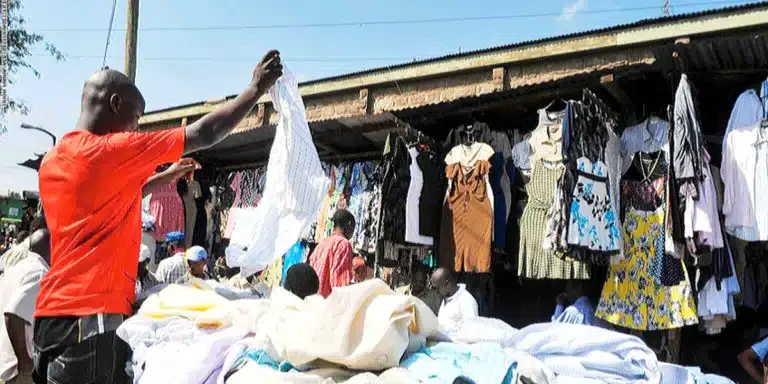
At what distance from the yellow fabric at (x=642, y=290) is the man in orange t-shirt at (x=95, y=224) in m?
3.55

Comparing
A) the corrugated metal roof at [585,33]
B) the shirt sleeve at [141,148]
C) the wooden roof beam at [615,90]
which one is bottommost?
the shirt sleeve at [141,148]

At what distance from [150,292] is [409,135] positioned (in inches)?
145

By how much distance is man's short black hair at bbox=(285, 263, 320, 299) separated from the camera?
13.2 feet

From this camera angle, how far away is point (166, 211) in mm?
8250

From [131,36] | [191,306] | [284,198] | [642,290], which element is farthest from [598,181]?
[131,36]

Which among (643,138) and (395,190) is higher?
(643,138)

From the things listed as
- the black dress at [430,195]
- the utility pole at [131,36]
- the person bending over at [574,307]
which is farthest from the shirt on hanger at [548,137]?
the utility pole at [131,36]

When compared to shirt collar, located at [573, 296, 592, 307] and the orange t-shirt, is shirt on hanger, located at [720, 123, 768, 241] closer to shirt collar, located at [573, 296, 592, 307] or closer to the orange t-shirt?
shirt collar, located at [573, 296, 592, 307]

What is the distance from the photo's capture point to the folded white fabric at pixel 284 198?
253 cm

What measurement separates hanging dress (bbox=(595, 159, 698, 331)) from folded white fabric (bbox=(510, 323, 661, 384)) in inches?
108

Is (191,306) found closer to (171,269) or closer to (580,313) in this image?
(171,269)

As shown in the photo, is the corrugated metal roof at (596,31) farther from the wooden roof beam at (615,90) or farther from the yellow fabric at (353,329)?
the yellow fabric at (353,329)

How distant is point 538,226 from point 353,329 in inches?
141

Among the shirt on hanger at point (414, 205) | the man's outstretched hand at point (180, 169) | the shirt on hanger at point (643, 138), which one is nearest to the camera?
the man's outstretched hand at point (180, 169)
